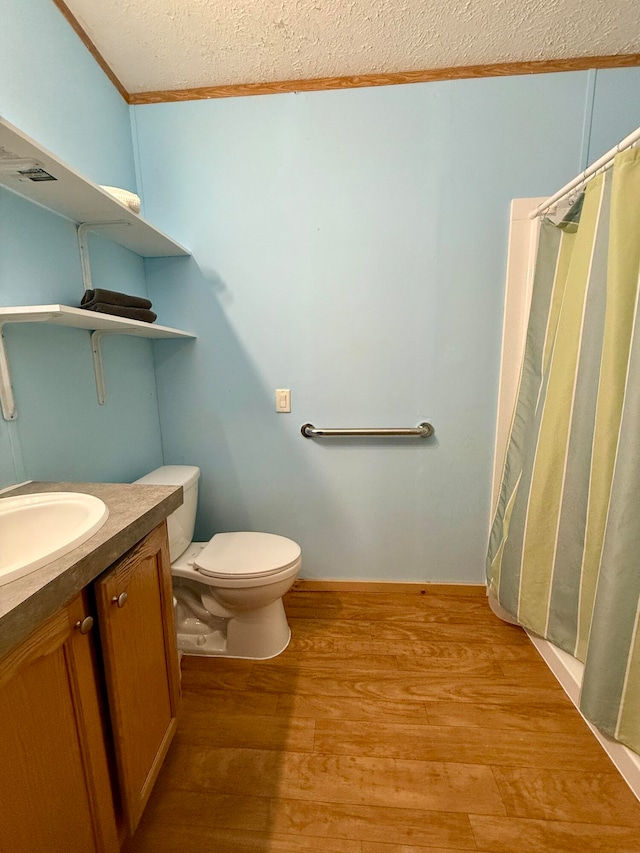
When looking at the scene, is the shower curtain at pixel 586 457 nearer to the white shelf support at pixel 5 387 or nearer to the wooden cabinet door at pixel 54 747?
the wooden cabinet door at pixel 54 747

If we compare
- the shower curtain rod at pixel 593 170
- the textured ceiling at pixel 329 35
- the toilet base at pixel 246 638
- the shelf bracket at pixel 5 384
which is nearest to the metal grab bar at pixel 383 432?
the toilet base at pixel 246 638

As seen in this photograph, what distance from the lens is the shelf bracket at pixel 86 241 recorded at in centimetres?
124

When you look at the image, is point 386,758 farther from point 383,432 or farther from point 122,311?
point 122,311

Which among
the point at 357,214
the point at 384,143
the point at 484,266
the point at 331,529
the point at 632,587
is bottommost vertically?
the point at 331,529

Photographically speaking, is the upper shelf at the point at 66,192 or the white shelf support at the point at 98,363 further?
the white shelf support at the point at 98,363

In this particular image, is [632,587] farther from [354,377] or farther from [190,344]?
[190,344]

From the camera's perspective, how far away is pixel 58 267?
45.6 inches

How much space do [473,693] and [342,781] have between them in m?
0.56

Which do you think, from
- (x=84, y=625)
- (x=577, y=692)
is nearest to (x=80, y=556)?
(x=84, y=625)

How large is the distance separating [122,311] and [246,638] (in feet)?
4.34

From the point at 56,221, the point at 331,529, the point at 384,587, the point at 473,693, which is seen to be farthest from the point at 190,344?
the point at 473,693

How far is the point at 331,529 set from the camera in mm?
1811

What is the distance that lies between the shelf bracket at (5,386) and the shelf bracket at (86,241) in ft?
1.32

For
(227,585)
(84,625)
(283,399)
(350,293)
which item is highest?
(350,293)
